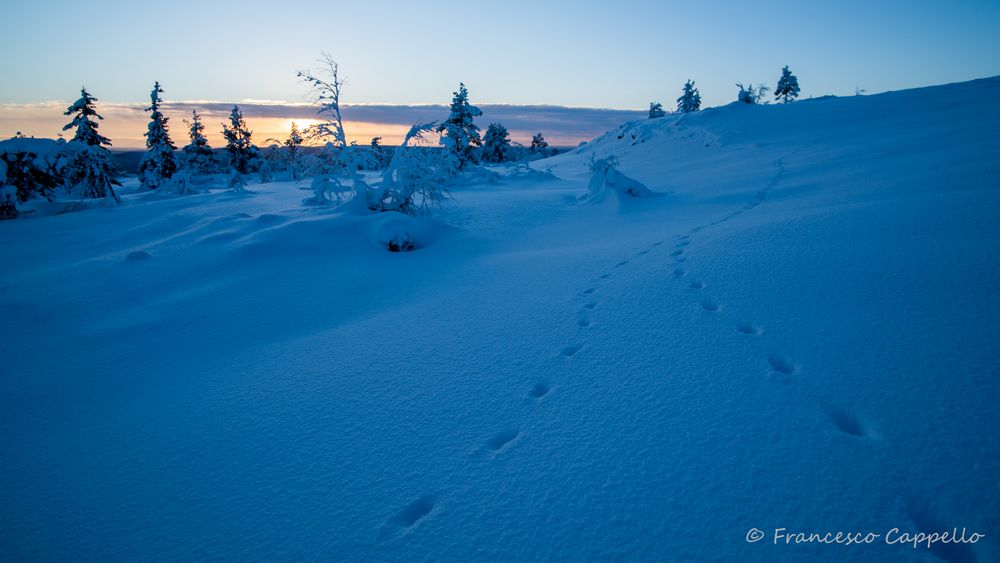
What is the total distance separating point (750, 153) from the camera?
1393cm

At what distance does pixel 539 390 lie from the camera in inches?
105

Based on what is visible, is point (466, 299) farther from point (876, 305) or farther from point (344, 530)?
point (876, 305)

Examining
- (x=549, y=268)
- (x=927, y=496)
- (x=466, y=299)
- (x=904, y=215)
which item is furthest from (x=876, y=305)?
(x=466, y=299)

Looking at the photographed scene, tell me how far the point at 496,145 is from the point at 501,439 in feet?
146

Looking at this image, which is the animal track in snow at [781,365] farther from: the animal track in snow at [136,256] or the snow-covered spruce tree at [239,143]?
the snow-covered spruce tree at [239,143]

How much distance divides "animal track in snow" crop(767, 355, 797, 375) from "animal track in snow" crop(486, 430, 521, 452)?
5.43 feet

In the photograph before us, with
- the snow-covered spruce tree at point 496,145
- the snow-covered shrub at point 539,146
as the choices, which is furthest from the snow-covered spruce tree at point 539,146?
the snow-covered spruce tree at point 496,145

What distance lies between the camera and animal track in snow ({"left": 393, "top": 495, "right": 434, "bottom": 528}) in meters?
1.82

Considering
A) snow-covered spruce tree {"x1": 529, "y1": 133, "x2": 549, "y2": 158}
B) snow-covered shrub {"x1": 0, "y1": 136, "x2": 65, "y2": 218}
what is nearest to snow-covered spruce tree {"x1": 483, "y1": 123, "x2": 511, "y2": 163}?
snow-covered spruce tree {"x1": 529, "y1": 133, "x2": 549, "y2": 158}

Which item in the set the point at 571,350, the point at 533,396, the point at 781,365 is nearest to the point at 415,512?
the point at 533,396

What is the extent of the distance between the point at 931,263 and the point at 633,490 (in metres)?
3.40

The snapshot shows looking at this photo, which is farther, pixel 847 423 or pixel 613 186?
pixel 613 186

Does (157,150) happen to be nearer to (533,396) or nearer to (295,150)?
(295,150)

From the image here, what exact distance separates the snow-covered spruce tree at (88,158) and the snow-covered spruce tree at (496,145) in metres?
29.9
